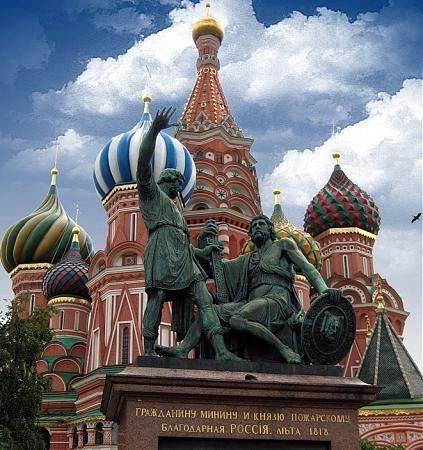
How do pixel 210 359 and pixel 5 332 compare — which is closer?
pixel 210 359

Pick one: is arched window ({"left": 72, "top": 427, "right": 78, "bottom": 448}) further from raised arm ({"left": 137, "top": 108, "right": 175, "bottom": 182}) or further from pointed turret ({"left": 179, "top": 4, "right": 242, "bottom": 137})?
raised arm ({"left": 137, "top": 108, "right": 175, "bottom": 182})

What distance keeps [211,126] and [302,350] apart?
33.1 meters

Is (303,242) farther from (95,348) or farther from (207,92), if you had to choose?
(207,92)

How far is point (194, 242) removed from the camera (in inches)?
1371

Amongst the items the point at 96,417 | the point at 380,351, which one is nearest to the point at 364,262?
the point at 380,351

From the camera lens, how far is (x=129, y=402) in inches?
286

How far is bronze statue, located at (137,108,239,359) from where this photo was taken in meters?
8.33

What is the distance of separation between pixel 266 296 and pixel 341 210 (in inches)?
1354

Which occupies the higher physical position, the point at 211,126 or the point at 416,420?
the point at 211,126

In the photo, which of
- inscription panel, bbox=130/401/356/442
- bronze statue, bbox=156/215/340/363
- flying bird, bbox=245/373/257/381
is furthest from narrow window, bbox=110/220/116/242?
inscription panel, bbox=130/401/356/442

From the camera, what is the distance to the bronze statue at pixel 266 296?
27.0 feet

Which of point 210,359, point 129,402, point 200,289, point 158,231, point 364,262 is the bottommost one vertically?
point 129,402

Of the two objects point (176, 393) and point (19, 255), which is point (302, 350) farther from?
point (19, 255)

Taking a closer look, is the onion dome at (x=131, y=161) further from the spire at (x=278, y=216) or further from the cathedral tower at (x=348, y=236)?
the cathedral tower at (x=348, y=236)
